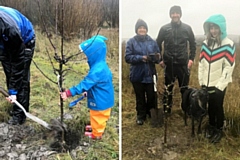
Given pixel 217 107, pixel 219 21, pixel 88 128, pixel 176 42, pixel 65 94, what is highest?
pixel 219 21

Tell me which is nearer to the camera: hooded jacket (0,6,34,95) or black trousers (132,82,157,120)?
hooded jacket (0,6,34,95)

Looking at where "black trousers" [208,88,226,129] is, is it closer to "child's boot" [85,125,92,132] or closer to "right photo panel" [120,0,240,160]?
"right photo panel" [120,0,240,160]

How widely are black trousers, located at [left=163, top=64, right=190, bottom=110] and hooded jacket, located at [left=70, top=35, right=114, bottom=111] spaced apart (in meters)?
0.42

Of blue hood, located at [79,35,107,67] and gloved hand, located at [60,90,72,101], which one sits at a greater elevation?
blue hood, located at [79,35,107,67]

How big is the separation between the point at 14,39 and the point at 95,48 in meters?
0.57

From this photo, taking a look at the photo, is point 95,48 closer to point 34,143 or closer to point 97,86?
point 97,86

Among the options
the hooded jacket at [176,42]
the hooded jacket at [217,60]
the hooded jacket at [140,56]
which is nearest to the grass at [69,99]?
the hooded jacket at [140,56]

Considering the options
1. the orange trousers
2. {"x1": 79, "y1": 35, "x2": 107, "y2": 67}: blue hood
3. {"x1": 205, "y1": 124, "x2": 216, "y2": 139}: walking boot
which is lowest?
{"x1": 205, "y1": 124, "x2": 216, "y2": 139}: walking boot

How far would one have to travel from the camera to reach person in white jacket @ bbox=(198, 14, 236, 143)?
8.57 ft

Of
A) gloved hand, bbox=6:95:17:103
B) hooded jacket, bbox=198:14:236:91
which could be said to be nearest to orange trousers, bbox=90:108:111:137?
gloved hand, bbox=6:95:17:103

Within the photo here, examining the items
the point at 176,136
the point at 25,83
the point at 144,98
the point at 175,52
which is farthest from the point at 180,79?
the point at 25,83

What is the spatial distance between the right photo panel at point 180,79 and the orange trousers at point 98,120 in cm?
15

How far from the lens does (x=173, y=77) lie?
8.98 ft

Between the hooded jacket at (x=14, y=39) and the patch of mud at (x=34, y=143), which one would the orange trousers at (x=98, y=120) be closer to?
the patch of mud at (x=34, y=143)
